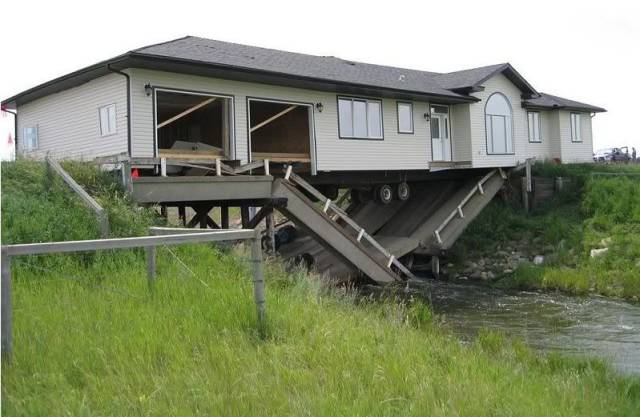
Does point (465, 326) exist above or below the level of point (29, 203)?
below

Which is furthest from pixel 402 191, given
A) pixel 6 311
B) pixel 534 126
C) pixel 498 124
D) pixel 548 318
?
pixel 6 311

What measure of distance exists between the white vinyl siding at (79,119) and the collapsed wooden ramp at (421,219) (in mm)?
7980

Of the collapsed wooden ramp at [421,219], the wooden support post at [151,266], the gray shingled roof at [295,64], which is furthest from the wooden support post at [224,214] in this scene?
the wooden support post at [151,266]

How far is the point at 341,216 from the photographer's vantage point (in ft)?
61.5

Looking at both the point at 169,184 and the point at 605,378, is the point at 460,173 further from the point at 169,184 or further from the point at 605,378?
the point at 605,378

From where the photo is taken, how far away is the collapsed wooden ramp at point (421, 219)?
22.2 meters

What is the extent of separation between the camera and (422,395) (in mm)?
5152

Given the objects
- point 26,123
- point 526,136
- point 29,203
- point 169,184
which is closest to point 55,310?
point 29,203

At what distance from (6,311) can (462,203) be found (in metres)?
20.4

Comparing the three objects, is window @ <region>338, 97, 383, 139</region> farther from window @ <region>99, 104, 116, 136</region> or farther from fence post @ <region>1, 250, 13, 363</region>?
→ fence post @ <region>1, 250, 13, 363</region>

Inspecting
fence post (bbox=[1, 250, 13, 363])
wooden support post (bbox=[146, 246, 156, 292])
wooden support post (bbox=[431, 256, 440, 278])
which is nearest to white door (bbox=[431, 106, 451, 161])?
wooden support post (bbox=[431, 256, 440, 278])

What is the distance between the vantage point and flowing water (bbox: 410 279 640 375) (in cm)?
1186

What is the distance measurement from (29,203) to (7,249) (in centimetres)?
642

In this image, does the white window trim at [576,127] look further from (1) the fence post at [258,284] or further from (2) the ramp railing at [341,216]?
(1) the fence post at [258,284]
